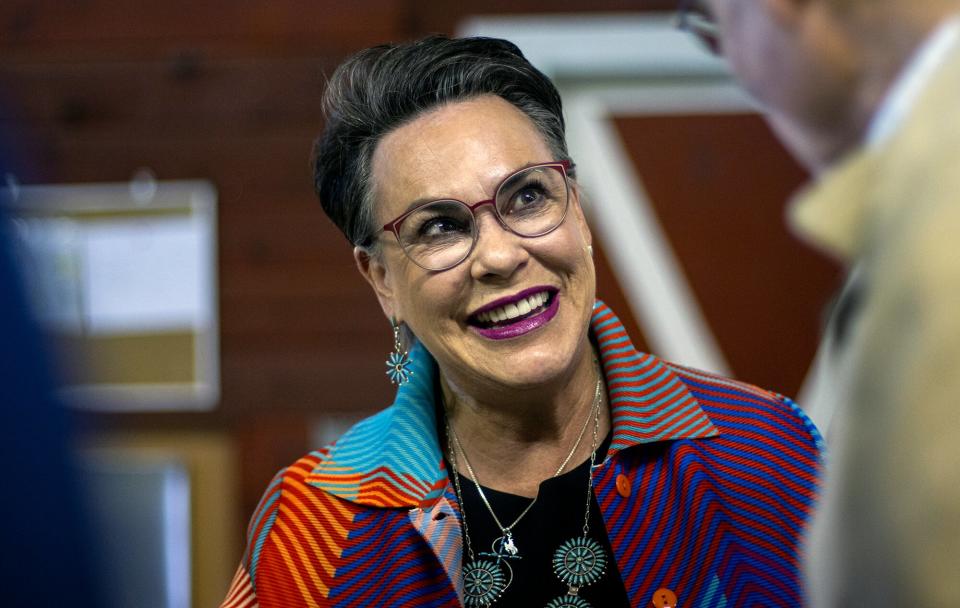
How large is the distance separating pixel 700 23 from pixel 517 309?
0.74 metres

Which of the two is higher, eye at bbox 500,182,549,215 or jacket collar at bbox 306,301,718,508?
eye at bbox 500,182,549,215

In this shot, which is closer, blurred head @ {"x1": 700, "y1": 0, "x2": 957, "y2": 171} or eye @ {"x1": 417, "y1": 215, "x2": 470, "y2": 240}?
blurred head @ {"x1": 700, "y1": 0, "x2": 957, "y2": 171}

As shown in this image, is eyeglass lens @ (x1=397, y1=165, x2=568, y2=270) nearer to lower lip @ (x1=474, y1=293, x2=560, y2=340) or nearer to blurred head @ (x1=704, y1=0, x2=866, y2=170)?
lower lip @ (x1=474, y1=293, x2=560, y2=340)

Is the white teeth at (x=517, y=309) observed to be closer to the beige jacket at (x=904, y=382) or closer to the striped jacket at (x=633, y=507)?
the striped jacket at (x=633, y=507)

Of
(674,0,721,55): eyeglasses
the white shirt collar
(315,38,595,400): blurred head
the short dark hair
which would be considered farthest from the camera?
the short dark hair

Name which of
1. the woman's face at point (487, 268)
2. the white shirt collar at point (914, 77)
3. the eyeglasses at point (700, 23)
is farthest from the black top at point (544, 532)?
the white shirt collar at point (914, 77)

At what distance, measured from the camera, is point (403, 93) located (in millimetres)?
2051

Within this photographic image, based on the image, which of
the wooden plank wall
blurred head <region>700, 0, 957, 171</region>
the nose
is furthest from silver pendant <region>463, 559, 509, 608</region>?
the wooden plank wall

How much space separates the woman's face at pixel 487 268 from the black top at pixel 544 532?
0.66 feet

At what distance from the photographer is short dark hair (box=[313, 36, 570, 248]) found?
2049 millimetres

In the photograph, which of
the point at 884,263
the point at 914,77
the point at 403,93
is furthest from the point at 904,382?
the point at 403,93

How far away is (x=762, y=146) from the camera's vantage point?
15.1ft

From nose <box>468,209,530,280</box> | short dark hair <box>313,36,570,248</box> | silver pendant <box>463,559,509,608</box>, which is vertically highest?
short dark hair <box>313,36,570,248</box>

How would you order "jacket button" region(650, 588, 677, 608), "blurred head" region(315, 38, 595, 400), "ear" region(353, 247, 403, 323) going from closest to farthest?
"jacket button" region(650, 588, 677, 608) < "blurred head" region(315, 38, 595, 400) < "ear" region(353, 247, 403, 323)
